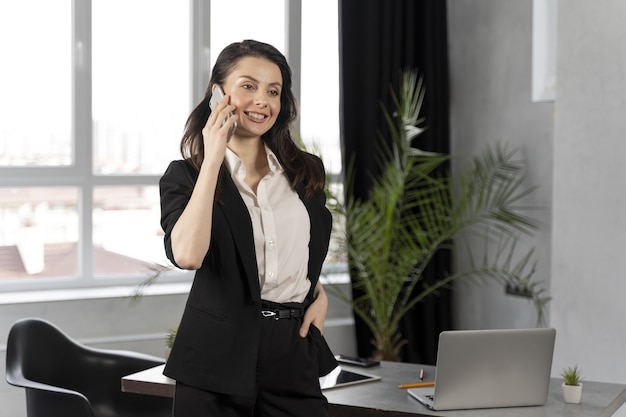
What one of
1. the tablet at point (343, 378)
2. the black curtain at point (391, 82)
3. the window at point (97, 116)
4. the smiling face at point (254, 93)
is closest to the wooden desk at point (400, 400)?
the tablet at point (343, 378)

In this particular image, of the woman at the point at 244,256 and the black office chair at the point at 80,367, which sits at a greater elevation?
the woman at the point at 244,256

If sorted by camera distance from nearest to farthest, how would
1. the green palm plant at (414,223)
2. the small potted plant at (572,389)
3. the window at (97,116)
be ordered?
the small potted plant at (572,389) < the window at (97,116) < the green palm plant at (414,223)

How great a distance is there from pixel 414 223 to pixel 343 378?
2.62 metres

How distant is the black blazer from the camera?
203 centimetres

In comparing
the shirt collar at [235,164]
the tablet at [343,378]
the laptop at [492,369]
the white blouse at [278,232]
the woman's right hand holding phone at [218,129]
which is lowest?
the tablet at [343,378]

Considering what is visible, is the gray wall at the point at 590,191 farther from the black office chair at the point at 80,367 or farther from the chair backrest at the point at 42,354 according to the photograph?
the chair backrest at the point at 42,354

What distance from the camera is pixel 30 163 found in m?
4.82

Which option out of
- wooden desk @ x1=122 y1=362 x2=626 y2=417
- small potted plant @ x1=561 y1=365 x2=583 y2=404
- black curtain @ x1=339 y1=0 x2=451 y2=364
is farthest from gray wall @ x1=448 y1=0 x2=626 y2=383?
black curtain @ x1=339 y1=0 x2=451 y2=364

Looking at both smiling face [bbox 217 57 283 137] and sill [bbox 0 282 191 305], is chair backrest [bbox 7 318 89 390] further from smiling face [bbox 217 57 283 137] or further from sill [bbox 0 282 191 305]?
smiling face [bbox 217 57 283 137]

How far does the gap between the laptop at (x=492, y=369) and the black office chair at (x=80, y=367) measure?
4.70 ft

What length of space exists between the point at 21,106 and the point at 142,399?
1.89 metres

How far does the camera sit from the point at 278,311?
2107 mm

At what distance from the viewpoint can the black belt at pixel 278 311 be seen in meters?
2.09

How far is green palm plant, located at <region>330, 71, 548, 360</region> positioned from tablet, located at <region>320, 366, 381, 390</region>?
190 centimetres
